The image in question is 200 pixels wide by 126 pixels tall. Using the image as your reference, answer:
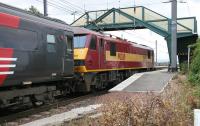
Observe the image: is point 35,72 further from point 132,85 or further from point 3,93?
point 132,85

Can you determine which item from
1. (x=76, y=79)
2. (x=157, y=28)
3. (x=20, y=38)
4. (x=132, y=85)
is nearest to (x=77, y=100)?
(x=76, y=79)

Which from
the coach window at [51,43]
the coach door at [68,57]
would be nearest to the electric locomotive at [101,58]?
the coach door at [68,57]

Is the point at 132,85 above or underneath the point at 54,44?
underneath

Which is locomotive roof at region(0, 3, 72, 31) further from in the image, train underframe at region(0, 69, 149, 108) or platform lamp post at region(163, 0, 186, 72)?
platform lamp post at region(163, 0, 186, 72)

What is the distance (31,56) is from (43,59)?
89 cm

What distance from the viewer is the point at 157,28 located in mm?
38031

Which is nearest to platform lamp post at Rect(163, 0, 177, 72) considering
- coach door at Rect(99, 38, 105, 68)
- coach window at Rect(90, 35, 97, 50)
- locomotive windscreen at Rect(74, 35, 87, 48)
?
coach door at Rect(99, 38, 105, 68)

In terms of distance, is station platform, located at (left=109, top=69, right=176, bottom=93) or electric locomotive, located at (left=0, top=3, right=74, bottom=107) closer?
electric locomotive, located at (left=0, top=3, right=74, bottom=107)

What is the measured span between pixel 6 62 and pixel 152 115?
Result: 19.2 ft

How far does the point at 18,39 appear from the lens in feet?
45.5

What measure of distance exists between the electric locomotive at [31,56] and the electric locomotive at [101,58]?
2.79 metres

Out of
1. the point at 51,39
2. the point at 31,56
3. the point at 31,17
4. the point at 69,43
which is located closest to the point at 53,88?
the point at 51,39

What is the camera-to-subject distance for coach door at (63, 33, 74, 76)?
17.5m

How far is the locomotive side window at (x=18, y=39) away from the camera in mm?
13113
